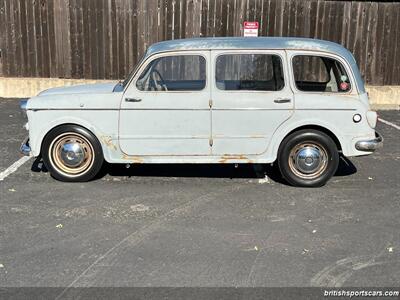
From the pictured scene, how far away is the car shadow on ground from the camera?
22.5 ft

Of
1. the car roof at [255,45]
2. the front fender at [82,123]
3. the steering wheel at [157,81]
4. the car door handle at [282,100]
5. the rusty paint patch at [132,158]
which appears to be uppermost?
the car roof at [255,45]

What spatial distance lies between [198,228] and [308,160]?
6.53ft

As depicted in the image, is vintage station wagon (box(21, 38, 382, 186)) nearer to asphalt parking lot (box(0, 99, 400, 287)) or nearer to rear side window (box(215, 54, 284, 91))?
rear side window (box(215, 54, 284, 91))

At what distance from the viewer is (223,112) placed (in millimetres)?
6223

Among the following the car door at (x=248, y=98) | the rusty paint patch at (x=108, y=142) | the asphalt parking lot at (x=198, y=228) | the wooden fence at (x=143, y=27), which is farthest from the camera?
the wooden fence at (x=143, y=27)

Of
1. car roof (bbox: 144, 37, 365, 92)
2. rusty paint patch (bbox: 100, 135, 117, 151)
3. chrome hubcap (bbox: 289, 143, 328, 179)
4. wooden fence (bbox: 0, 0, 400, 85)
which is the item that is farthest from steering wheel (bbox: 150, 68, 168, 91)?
wooden fence (bbox: 0, 0, 400, 85)

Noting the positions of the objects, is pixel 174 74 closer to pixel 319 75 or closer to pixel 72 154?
pixel 72 154

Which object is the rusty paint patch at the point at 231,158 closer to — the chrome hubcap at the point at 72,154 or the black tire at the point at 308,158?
the black tire at the point at 308,158

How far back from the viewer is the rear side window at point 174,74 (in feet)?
20.6

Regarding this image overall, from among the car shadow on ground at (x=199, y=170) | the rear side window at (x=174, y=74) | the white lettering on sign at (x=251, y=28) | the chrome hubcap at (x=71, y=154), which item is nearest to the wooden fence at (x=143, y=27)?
the white lettering on sign at (x=251, y=28)

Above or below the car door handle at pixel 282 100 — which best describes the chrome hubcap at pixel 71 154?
below

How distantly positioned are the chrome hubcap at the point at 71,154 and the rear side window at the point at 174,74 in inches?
40.5

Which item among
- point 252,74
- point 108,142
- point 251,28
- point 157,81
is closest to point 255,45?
point 252,74

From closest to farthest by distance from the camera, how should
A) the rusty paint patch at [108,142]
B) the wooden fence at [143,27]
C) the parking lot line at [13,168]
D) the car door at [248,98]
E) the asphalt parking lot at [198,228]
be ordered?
the asphalt parking lot at [198,228]
the car door at [248,98]
the rusty paint patch at [108,142]
the parking lot line at [13,168]
the wooden fence at [143,27]
